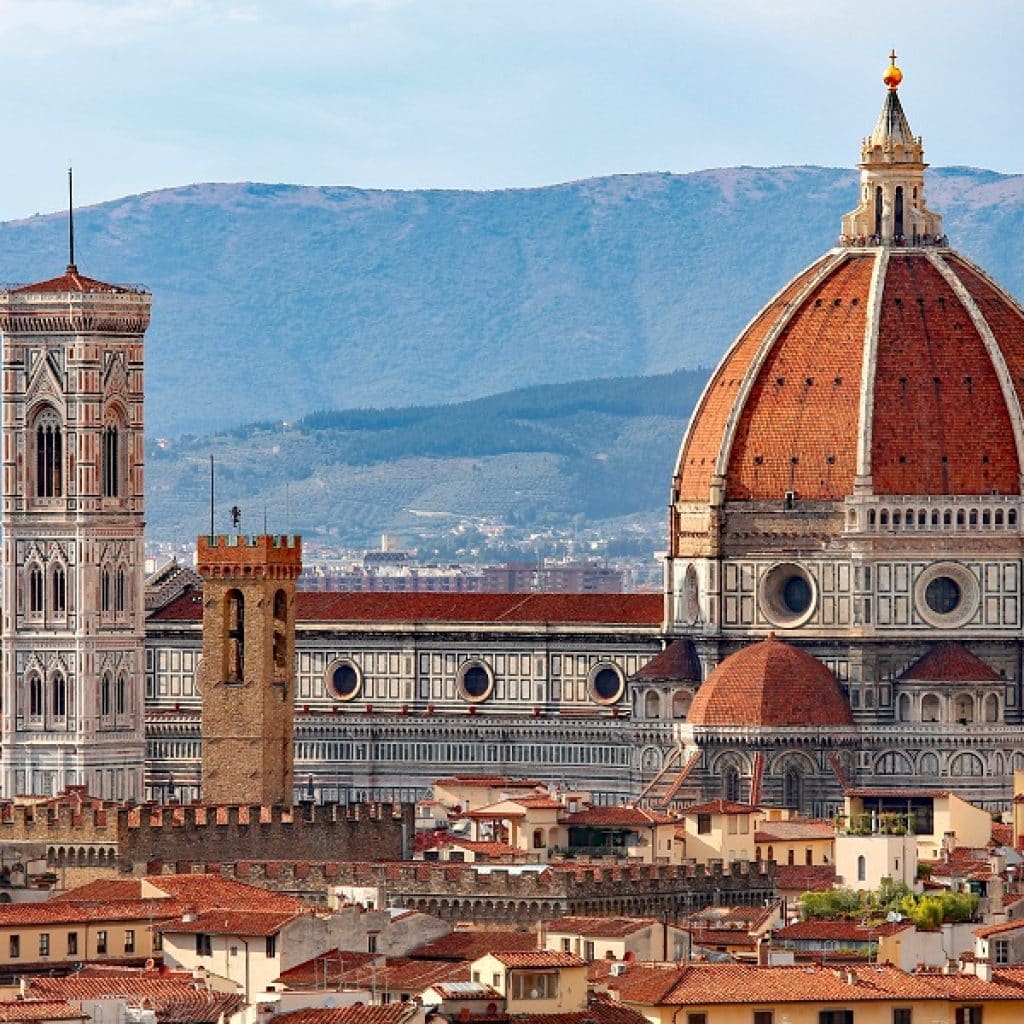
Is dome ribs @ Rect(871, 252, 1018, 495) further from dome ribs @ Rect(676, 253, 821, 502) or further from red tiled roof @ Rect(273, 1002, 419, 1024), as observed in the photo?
red tiled roof @ Rect(273, 1002, 419, 1024)

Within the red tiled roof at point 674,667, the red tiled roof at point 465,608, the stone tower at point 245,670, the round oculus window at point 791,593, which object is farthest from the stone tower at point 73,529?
the stone tower at point 245,670

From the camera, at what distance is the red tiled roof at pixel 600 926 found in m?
92.8

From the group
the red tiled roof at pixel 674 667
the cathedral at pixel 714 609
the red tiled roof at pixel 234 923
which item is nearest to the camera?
the red tiled roof at pixel 234 923

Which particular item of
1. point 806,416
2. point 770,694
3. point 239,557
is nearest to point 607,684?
point 806,416

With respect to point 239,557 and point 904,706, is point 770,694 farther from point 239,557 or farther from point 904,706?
point 239,557

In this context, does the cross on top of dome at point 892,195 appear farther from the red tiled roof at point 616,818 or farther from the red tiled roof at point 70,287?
the red tiled roof at point 616,818

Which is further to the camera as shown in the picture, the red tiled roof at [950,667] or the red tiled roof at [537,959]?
the red tiled roof at [950,667]

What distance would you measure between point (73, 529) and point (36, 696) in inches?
177

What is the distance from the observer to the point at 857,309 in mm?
164375

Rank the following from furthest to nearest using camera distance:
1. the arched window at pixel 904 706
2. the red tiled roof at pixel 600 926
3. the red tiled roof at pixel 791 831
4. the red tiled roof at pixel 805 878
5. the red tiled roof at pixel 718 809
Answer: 1. the arched window at pixel 904 706
2. the red tiled roof at pixel 718 809
3. the red tiled roof at pixel 791 831
4. the red tiled roof at pixel 805 878
5. the red tiled roof at pixel 600 926

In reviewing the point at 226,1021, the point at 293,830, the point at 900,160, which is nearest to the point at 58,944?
the point at 226,1021

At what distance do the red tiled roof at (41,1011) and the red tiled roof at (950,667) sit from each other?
85.3 meters

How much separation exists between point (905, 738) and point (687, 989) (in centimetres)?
8115

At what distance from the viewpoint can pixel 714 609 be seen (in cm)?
16525
